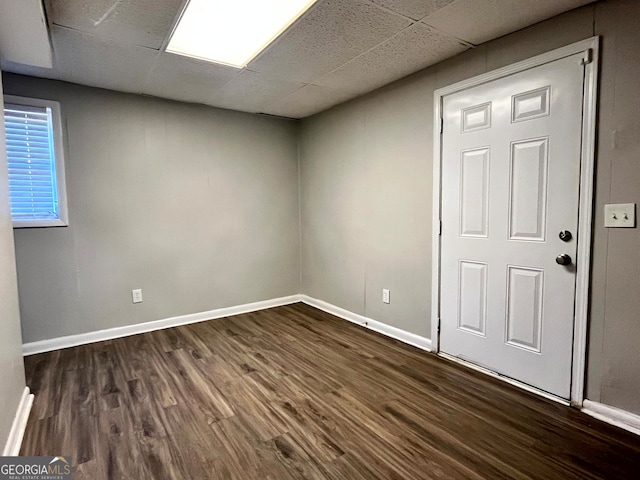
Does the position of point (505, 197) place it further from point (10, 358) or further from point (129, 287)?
point (129, 287)

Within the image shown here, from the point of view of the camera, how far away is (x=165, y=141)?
3.50m

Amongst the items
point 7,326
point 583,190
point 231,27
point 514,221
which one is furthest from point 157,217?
point 583,190

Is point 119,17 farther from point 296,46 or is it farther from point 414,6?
point 414,6

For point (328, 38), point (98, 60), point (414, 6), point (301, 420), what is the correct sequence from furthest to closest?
point (98, 60) < point (328, 38) < point (301, 420) < point (414, 6)

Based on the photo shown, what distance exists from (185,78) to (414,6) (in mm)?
1927

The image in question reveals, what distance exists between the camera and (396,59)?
256 cm

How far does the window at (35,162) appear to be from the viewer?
2.82 meters

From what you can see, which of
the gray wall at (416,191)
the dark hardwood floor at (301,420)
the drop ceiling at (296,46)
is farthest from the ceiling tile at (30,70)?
the gray wall at (416,191)

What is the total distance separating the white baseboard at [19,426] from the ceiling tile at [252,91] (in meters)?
2.69

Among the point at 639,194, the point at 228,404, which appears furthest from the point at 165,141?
the point at 639,194

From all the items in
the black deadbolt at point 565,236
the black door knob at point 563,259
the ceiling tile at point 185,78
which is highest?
the ceiling tile at point 185,78

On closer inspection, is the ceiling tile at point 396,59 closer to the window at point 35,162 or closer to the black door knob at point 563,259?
the black door knob at point 563,259

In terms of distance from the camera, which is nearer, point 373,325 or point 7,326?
point 7,326

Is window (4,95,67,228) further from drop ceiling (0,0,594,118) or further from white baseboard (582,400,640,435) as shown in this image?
white baseboard (582,400,640,435)
